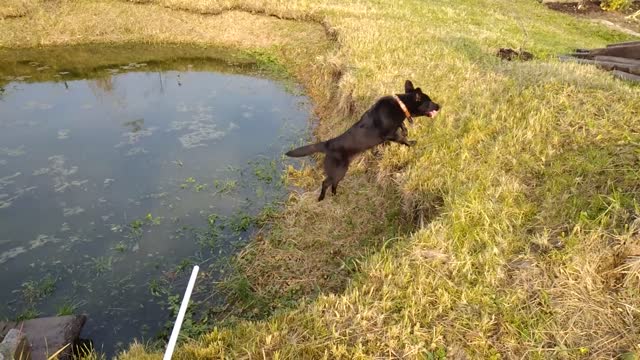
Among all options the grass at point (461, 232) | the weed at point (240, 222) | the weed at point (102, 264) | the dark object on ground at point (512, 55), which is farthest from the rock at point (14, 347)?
the dark object on ground at point (512, 55)

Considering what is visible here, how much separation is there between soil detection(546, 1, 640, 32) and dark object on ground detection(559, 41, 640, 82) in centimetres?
1320

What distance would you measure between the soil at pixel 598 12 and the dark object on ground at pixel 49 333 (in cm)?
2648

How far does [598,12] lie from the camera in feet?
76.7

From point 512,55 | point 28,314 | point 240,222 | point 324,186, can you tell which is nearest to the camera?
point 28,314

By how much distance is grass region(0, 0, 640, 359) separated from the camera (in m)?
3.62

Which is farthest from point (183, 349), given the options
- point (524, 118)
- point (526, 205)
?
point (524, 118)

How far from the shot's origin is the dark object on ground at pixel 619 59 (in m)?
9.09

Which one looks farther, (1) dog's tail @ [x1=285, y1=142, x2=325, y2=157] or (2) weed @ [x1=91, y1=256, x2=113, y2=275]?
(2) weed @ [x1=91, y1=256, x2=113, y2=275]

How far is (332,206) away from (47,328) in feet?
14.2

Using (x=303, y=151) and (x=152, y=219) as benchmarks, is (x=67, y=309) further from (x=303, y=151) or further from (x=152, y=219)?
(x=303, y=151)

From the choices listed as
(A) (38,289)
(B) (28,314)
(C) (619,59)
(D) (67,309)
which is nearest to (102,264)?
(A) (38,289)

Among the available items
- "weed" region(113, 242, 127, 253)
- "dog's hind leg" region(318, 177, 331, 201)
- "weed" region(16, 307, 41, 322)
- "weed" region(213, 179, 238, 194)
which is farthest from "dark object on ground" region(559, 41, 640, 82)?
"weed" region(16, 307, 41, 322)

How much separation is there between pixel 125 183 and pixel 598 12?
1061 inches

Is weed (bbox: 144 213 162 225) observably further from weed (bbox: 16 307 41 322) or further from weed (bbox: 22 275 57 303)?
weed (bbox: 16 307 41 322)
